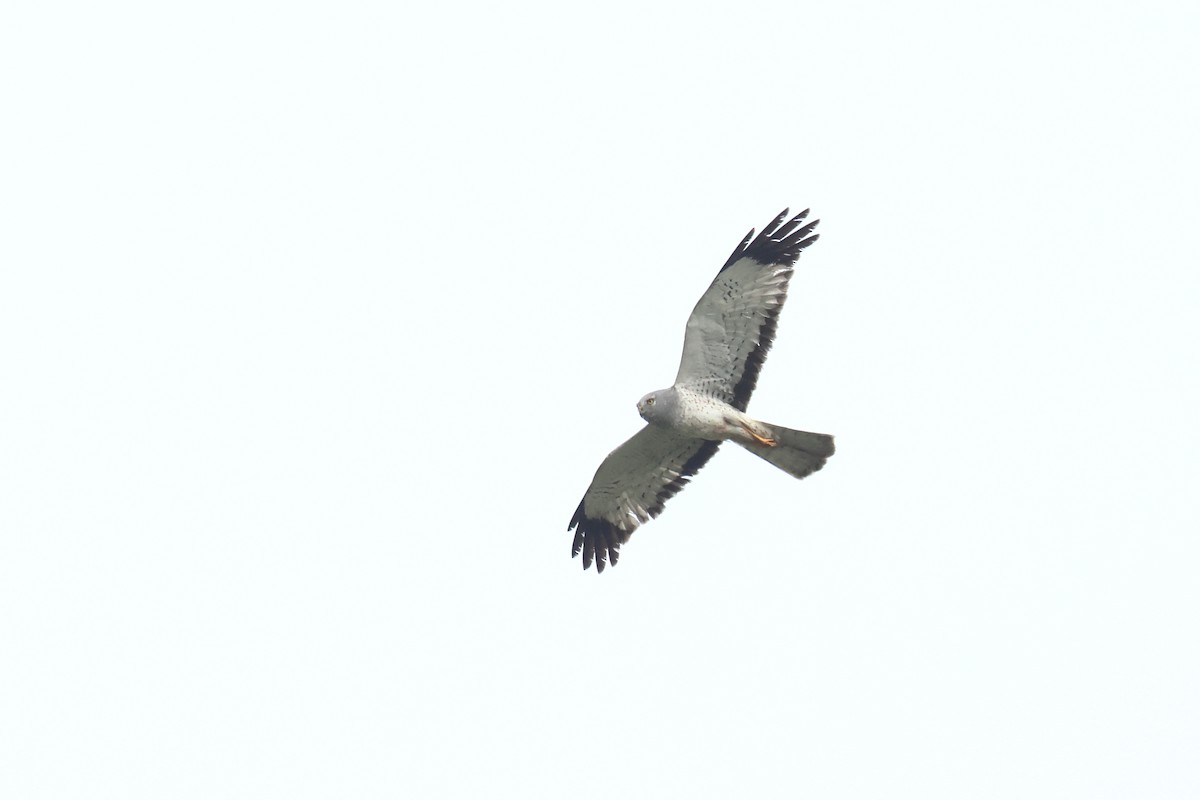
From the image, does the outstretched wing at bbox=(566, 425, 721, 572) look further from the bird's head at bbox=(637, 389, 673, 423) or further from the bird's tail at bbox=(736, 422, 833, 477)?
the bird's tail at bbox=(736, 422, 833, 477)

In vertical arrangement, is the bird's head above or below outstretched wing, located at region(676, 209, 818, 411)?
below

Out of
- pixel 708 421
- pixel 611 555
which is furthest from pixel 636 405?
pixel 611 555

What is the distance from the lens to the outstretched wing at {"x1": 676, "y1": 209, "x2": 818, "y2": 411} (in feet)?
51.8

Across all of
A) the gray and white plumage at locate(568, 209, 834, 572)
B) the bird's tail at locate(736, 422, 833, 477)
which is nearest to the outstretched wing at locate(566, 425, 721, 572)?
the gray and white plumage at locate(568, 209, 834, 572)

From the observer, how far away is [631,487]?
1720cm

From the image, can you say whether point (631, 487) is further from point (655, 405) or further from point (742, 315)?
point (742, 315)

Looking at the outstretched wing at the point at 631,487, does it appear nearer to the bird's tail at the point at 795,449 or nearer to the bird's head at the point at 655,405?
the bird's head at the point at 655,405

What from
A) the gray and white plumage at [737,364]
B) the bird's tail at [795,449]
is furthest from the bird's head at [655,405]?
the bird's tail at [795,449]

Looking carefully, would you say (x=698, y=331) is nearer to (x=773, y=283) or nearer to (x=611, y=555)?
(x=773, y=283)

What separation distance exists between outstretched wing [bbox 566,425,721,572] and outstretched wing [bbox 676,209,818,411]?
774 mm

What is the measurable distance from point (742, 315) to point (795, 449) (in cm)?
136

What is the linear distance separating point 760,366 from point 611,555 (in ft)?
8.77

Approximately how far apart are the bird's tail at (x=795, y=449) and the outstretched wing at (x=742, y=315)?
442 millimetres

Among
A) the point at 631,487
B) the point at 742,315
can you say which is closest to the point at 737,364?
the point at 742,315
